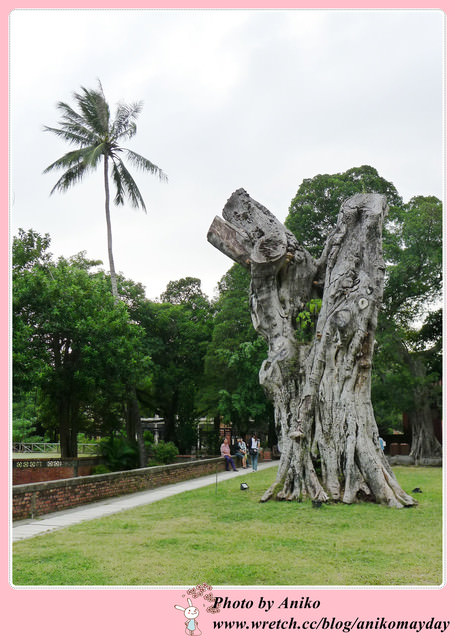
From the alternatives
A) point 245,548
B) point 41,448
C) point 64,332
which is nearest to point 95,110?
point 64,332

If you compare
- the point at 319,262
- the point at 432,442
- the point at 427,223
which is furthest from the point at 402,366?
the point at 319,262

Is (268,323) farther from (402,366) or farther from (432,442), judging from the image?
(432,442)

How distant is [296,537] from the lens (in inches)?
320

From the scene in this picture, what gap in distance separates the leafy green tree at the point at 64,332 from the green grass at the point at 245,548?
9562mm

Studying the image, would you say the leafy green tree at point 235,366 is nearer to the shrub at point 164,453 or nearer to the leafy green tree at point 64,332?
the shrub at point 164,453

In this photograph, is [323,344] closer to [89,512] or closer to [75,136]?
[89,512]

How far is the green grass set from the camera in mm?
6113

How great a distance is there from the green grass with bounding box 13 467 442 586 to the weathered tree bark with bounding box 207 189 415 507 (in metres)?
0.74

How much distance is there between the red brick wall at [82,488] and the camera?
33.9 feet

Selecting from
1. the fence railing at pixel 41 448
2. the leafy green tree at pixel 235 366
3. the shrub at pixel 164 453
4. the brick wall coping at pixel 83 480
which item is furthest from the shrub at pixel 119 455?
the fence railing at pixel 41 448

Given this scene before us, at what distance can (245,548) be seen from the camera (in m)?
7.48

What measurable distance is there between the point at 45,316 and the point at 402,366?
16.0 metres
